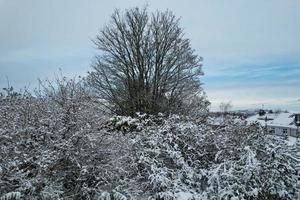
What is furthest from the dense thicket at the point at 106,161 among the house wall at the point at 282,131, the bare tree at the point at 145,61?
the bare tree at the point at 145,61

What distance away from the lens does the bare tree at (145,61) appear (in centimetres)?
2130

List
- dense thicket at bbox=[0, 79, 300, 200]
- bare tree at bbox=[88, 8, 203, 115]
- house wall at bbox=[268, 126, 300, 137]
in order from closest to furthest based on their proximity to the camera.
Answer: dense thicket at bbox=[0, 79, 300, 200] → house wall at bbox=[268, 126, 300, 137] → bare tree at bbox=[88, 8, 203, 115]

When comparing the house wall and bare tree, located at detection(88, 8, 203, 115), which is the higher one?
bare tree, located at detection(88, 8, 203, 115)

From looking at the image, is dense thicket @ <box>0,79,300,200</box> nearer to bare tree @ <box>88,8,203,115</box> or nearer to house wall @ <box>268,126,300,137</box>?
house wall @ <box>268,126,300,137</box>

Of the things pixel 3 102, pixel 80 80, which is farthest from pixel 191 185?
pixel 3 102

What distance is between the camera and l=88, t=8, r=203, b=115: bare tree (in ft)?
69.9

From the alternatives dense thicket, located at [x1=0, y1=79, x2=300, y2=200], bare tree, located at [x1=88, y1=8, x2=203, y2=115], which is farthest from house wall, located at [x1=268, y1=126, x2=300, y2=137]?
bare tree, located at [x1=88, y1=8, x2=203, y2=115]

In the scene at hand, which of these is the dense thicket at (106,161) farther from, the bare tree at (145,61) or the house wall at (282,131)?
the bare tree at (145,61)

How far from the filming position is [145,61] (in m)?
21.9

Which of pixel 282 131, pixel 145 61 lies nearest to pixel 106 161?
pixel 145 61

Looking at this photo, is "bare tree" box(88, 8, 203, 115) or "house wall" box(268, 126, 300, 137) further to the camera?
"bare tree" box(88, 8, 203, 115)

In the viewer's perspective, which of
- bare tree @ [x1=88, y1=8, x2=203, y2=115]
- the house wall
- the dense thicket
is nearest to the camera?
the dense thicket

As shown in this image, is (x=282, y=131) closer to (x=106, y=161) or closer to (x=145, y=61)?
(x=145, y=61)

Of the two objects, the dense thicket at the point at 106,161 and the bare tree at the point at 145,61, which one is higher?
the bare tree at the point at 145,61
